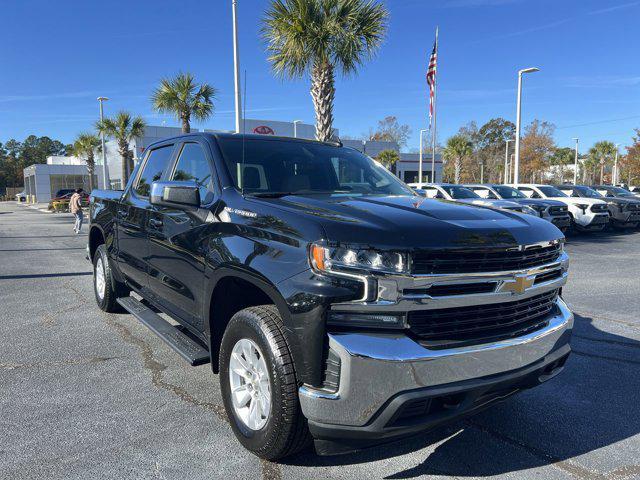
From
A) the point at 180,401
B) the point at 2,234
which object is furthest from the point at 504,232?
the point at 2,234

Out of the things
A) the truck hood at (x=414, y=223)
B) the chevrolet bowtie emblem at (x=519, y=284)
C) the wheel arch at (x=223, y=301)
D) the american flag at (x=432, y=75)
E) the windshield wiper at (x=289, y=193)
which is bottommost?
the wheel arch at (x=223, y=301)

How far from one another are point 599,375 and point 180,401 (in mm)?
3444

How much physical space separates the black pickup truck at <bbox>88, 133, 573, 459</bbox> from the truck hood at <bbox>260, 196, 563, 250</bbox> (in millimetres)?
11

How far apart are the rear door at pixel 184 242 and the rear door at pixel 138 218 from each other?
0.22 metres

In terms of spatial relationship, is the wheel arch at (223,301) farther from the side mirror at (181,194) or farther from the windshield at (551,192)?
the windshield at (551,192)

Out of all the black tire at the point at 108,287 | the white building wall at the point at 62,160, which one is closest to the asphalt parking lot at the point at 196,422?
the black tire at the point at 108,287

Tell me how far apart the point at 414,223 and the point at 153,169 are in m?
3.07

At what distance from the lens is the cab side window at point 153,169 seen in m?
4.42

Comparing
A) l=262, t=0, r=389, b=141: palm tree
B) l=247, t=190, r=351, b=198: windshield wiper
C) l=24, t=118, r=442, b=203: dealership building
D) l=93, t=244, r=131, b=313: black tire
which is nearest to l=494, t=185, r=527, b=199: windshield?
l=262, t=0, r=389, b=141: palm tree

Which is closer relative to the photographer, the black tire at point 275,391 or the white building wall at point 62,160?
the black tire at point 275,391

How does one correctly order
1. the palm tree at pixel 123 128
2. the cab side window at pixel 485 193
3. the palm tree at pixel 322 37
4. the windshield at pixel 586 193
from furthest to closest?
1. the palm tree at pixel 123 128
2. the windshield at pixel 586 193
3. the cab side window at pixel 485 193
4. the palm tree at pixel 322 37

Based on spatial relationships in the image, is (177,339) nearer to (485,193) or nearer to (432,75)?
(485,193)

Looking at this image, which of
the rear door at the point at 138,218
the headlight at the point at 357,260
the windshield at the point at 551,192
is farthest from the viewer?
the windshield at the point at 551,192

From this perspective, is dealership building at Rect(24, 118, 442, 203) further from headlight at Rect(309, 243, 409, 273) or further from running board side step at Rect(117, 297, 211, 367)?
headlight at Rect(309, 243, 409, 273)
